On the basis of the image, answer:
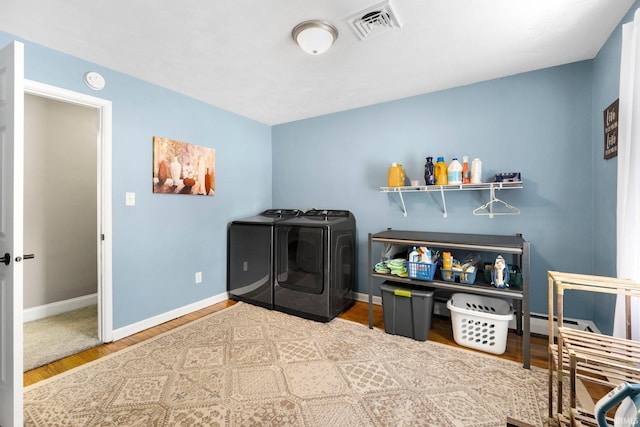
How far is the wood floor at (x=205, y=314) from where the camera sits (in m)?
1.91

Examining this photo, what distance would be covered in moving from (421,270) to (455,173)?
909mm

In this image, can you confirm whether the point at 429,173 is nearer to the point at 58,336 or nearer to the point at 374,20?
the point at 374,20

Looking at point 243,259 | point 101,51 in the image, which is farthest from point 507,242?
point 101,51

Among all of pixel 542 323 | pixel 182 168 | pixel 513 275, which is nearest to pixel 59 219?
pixel 182 168

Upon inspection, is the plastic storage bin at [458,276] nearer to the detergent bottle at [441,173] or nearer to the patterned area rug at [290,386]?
the patterned area rug at [290,386]

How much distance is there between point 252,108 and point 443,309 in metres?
2.97

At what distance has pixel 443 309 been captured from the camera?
2777mm

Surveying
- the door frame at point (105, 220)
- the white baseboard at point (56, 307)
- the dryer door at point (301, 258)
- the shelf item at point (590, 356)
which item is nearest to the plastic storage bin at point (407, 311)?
the dryer door at point (301, 258)

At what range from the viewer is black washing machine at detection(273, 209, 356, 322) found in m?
2.65

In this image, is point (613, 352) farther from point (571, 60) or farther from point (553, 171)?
point (571, 60)

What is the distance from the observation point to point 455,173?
8.11 ft

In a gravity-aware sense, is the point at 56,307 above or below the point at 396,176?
below

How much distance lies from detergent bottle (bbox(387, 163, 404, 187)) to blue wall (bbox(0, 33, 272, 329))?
1.79m

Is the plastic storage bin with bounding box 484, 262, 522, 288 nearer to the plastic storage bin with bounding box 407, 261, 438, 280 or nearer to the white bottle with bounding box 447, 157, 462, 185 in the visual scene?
the plastic storage bin with bounding box 407, 261, 438, 280
